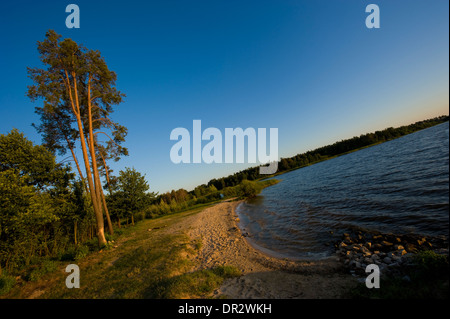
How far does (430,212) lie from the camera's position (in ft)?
31.4

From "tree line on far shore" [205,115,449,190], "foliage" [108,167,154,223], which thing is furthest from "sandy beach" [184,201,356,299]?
"tree line on far shore" [205,115,449,190]

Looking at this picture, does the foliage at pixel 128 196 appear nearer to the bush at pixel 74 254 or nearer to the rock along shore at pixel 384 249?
the bush at pixel 74 254

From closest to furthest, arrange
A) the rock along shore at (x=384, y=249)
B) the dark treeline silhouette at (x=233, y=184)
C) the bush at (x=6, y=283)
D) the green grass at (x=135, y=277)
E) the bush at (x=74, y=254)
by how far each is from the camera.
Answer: the green grass at (x=135, y=277)
the rock along shore at (x=384, y=249)
the bush at (x=6, y=283)
the bush at (x=74, y=254)
the dark treeline silhouette at (x=233, y=184)

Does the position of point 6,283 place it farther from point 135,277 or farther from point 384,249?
point 384,249

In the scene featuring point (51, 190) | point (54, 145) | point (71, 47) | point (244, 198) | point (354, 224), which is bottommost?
point (244, 198)

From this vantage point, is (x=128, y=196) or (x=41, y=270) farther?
(x=128, y=196)

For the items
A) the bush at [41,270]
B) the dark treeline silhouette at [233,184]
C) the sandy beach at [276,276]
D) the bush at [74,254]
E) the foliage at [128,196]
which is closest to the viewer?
the sandy beach at [276,276]

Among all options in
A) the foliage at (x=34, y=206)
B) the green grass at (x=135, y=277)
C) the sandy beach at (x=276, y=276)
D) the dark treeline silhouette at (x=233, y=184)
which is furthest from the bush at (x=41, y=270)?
the dark treeline silhouette at (x=233, y=184)

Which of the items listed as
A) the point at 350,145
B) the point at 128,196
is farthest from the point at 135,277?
the point at 350,145

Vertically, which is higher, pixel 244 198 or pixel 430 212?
pixel 430 212

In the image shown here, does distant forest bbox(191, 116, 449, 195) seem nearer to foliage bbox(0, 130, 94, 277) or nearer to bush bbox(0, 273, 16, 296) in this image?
foliage bbox(0, 130, 94, 277)

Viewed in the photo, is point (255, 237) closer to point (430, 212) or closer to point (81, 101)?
point (430, 212)

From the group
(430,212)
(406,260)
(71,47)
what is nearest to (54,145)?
(71,47)
